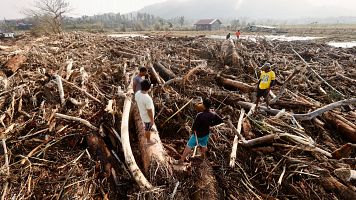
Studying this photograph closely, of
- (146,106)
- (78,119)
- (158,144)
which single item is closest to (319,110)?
(158,144)

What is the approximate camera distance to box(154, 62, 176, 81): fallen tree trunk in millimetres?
7666

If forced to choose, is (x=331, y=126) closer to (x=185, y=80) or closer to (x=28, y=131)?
(x=185, y=80)

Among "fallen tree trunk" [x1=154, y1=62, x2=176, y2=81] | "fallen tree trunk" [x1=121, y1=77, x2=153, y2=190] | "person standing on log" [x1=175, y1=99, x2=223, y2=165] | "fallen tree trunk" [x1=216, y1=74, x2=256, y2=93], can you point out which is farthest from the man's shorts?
"fallen tree trunk" [x1=154, y1=62, x2=176, y2=81]

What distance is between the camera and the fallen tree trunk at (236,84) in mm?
6950

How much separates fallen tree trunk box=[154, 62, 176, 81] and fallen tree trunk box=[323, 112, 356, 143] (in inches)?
169

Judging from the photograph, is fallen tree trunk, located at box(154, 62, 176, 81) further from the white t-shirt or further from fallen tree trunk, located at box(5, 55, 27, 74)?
fallen tree trunk, located at box(5, 55, 27, 74)

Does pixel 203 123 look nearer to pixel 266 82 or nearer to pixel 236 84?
pixel 266 82

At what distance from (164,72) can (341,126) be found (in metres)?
5.01

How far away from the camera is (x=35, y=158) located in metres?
4.01

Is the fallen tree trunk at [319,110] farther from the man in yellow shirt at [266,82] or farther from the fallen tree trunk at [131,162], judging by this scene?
the fallen tree trunk at [131,162]

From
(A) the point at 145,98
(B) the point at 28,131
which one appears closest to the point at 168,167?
(A) the point at 145,98

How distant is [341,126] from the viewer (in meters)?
5.13

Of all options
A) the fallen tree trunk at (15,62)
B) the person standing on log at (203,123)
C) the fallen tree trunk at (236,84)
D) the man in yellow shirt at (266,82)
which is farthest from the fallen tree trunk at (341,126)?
the fallen tree trunk at (15,62)

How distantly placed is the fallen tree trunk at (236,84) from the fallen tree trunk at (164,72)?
4.87 feet
